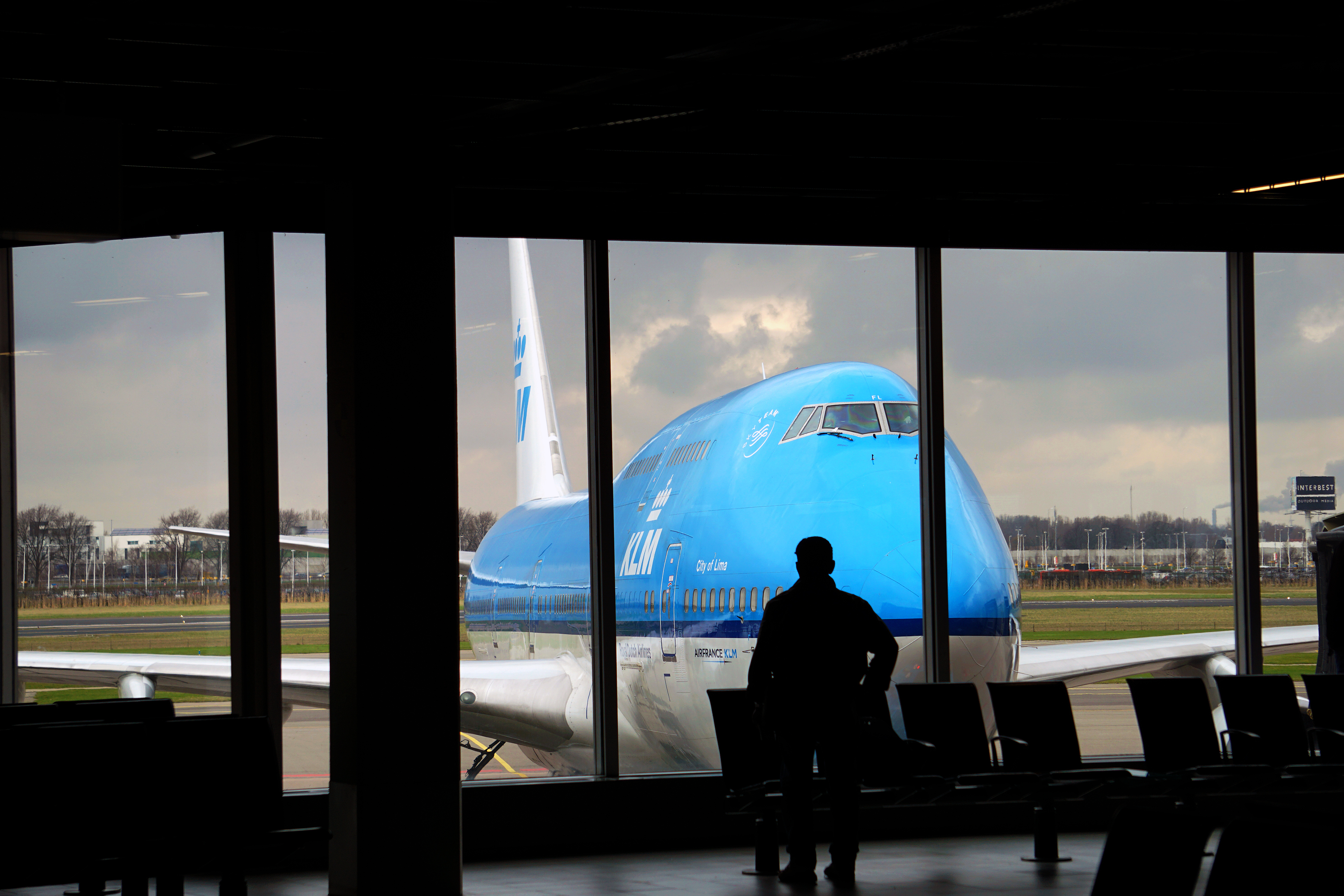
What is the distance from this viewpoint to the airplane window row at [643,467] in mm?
7809

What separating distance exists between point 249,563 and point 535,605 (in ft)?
7.97

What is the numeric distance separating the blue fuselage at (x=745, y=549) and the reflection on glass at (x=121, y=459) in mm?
1887

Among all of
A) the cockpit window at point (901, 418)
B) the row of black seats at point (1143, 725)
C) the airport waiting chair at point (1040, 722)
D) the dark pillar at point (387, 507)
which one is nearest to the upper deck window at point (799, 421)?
the cockpit window at point (901, 418)

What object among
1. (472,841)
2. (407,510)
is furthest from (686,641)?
(407,510)

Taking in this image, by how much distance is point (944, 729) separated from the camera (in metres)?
5.96

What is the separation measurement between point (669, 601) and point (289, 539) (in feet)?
7.49

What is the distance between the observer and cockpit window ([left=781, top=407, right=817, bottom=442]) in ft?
25.9

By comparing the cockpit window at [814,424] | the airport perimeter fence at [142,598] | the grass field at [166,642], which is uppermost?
the cockpit window at [814,424]

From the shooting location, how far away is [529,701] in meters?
7.76

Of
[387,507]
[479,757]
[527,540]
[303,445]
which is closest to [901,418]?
[479,757]

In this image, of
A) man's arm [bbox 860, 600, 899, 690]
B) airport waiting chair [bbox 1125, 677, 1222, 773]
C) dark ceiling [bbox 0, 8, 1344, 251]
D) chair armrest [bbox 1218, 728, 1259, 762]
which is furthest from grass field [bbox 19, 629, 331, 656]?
chair armrest [bbox 1218, 728, 1259, 762]

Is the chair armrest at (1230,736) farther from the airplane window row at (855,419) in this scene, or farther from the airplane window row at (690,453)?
the airplane window row at (690,453)

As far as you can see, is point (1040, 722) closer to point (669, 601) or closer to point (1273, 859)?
point (669, 601)

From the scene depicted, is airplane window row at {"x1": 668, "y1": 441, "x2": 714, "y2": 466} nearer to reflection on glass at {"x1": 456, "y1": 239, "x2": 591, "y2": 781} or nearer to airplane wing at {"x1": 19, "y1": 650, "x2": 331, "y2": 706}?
reflection on glass at {"x1": 456, "y1": 239, "x2": 591, "y2": 781}
